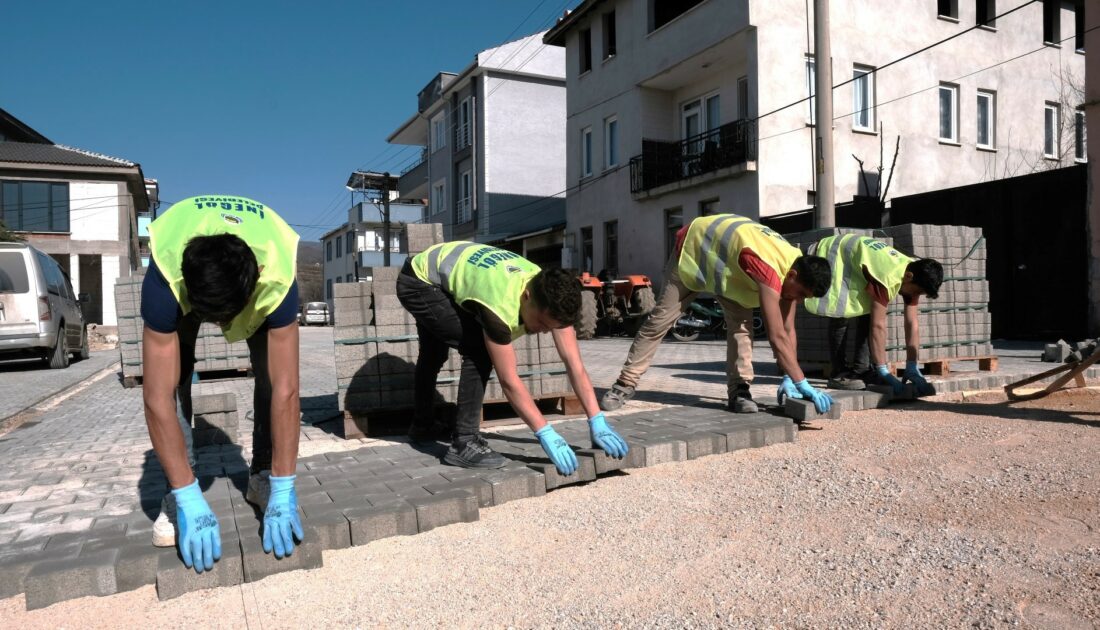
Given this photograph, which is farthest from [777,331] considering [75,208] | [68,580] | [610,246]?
[75,208]

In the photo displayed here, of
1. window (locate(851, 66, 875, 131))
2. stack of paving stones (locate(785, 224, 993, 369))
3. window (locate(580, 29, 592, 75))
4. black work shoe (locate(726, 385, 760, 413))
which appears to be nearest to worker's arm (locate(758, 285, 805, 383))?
black work shoe (locate(726, 385, 760, 413))

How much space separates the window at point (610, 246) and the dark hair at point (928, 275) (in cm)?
1522

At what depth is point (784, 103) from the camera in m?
15.3

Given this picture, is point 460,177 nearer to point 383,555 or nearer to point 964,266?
point 964,266

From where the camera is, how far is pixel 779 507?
10.5 feet

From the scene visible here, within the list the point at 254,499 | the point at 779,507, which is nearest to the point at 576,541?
the point at 779,507

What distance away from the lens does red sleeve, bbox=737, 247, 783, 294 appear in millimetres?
4746

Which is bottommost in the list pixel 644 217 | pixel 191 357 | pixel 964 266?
pixel 191 357

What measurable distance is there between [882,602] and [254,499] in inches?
98.2

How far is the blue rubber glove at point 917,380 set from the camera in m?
5.79

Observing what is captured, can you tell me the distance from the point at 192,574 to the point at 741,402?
3.73 m

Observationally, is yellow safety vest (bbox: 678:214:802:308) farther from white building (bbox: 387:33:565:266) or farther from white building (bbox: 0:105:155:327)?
white building (bbox: 0:105:155:327)

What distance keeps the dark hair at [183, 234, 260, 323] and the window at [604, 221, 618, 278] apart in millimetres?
18618

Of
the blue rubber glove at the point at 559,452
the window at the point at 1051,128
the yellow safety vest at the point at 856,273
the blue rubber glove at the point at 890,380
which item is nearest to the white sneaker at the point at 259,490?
the blue rubber glove at the point at 559,452
